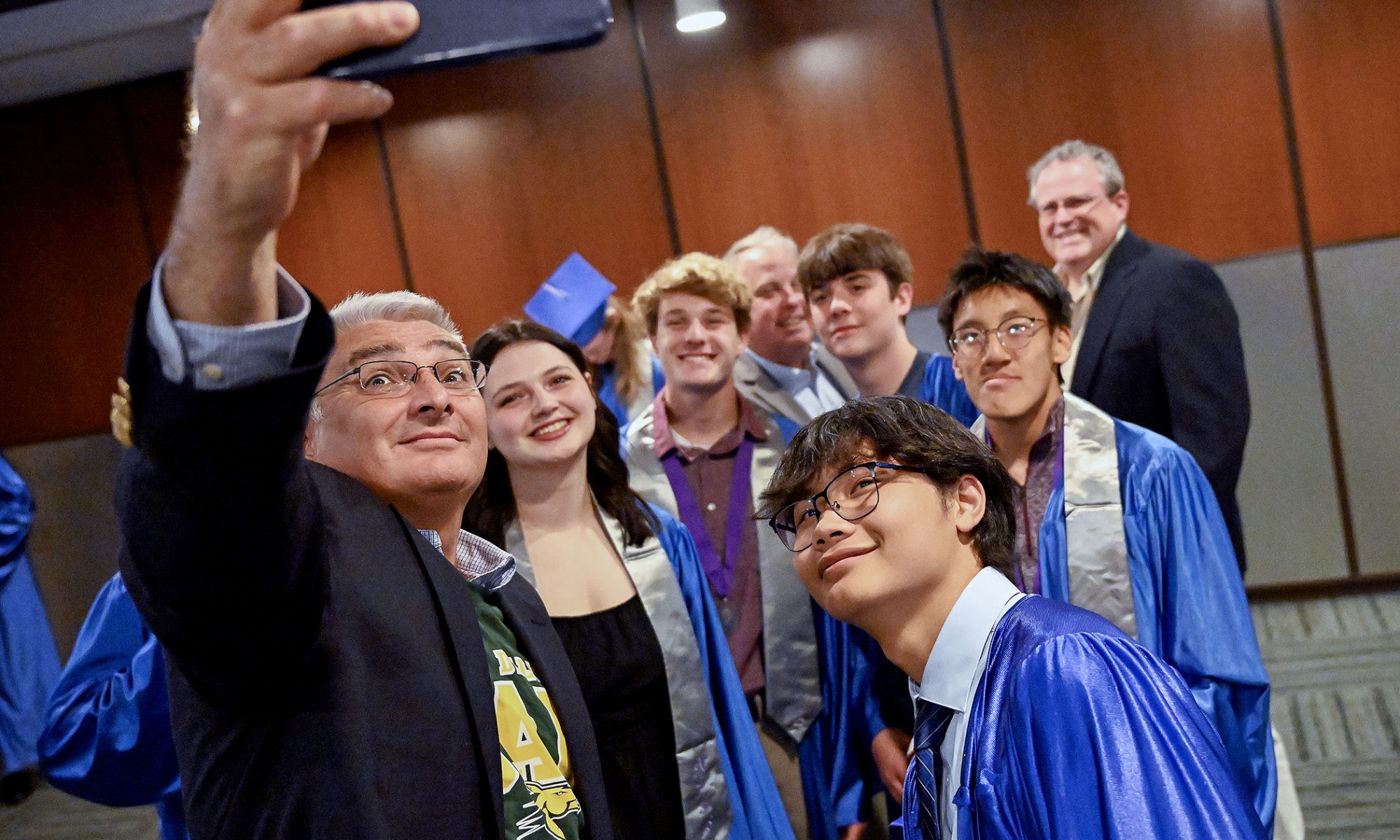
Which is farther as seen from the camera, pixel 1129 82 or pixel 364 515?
pixel 1129 82

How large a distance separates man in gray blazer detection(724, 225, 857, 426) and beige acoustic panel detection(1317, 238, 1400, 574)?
2.64 metres

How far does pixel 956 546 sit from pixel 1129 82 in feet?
13.0

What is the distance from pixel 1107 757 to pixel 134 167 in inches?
223

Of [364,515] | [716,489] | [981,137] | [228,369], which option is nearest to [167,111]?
[981,137]

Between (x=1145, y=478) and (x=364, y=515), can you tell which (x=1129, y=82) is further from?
(x=364, y=515)

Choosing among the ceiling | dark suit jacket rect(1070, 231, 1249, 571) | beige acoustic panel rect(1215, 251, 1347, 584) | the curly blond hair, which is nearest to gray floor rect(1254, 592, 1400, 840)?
beige acoustic panel rect(1215, 251, 1347, 584)

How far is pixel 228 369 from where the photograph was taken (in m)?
0.64

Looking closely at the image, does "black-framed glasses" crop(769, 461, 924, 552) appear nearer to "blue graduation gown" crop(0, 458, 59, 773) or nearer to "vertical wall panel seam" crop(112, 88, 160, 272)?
"blue graduation gown" crop(0, 458, 59, 773)

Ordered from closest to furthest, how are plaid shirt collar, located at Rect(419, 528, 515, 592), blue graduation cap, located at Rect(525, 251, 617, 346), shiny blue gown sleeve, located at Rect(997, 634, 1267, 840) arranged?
shiny blue gown sleeve, located at Rect(997, 634, 1267, 840)
plaid shirt collar, located at Rect(419, 528, 515, 592)
blue graduation cap, located at Rect(525, 251, 617, 346)

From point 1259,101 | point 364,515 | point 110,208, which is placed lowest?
point 364,515

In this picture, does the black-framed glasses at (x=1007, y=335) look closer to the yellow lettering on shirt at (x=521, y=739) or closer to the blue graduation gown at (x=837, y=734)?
the blue graduation gown at (x=837, y=734)

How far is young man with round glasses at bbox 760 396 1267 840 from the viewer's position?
3.09ft

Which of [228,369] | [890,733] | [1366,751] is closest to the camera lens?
[228,369]

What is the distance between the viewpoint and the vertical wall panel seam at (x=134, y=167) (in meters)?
5.38
